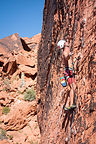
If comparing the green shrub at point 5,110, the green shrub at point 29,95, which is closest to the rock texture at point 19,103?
the green shrub at point 5,110

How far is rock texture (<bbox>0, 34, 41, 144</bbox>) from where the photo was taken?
960 centimetres

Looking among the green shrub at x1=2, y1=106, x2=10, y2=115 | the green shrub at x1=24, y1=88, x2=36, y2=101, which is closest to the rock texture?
the green shrub at x1=2, y1=106, x2=10, y2=115

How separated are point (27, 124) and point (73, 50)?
28.0 feet

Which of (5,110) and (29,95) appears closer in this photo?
(5,110)

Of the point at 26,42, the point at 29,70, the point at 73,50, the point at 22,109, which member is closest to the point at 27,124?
the point at 22,109

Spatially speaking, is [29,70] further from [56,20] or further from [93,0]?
[93,0]

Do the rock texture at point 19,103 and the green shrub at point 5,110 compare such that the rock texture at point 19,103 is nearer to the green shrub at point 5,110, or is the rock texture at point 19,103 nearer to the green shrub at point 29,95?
the green shrub at point 5,110

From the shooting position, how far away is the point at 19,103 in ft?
38.0

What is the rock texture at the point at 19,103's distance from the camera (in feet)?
31.5

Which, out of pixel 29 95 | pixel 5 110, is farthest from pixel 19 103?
pixel 29 95

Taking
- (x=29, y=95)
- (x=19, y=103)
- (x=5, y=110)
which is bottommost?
(x=5, y=110)

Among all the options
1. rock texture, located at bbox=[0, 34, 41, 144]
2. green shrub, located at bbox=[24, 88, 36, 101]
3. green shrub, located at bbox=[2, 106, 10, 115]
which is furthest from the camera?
green shrub, located at bbox=[24, 88, 36, 101]

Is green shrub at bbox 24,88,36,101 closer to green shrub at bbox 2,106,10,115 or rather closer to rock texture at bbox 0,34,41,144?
rock texture at bbox 0,34,41,144

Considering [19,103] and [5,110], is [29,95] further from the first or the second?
[5,110]
